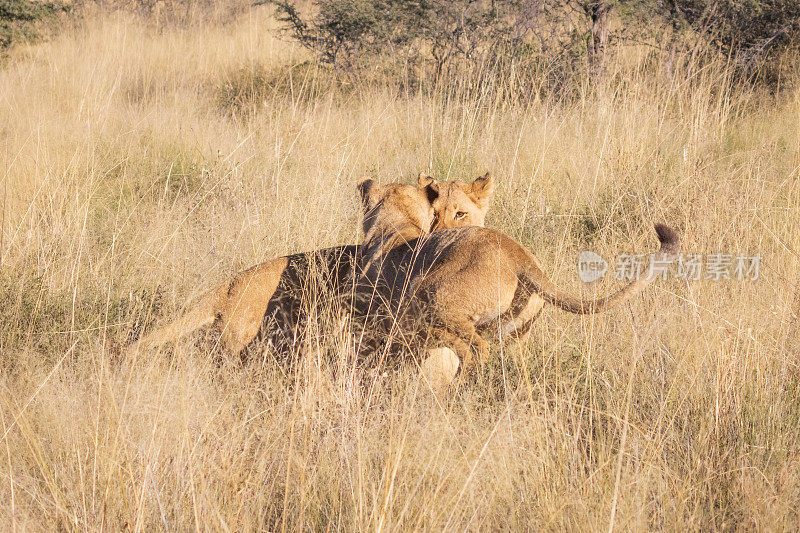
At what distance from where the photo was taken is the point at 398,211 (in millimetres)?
3639

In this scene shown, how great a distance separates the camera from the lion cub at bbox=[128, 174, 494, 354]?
11.0 ft

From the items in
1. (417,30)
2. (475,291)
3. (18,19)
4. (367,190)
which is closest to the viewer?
(475,291)

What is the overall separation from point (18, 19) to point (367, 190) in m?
8.34

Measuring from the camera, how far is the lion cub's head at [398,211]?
3.56 metres

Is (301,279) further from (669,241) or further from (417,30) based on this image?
(417,30)

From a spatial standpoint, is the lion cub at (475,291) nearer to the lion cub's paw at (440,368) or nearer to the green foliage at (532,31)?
the lion cub's paw at (440,368)

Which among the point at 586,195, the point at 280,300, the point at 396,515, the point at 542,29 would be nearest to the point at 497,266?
the point at 396,515

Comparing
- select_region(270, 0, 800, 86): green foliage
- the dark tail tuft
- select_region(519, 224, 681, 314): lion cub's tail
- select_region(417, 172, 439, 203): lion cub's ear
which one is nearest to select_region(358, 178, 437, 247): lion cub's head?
select_region(417, 172, 439, 203): lion cub's ear

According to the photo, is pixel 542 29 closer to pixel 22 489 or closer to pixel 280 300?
pixel 280 300

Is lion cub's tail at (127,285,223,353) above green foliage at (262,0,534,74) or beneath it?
beneath

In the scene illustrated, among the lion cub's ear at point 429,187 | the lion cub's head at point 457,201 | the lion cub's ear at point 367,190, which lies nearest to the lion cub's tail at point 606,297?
the lion cub's head at point 457,201

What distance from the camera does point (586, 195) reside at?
4.64 metres

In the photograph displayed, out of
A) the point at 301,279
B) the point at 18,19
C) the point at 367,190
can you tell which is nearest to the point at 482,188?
the point at 367,190

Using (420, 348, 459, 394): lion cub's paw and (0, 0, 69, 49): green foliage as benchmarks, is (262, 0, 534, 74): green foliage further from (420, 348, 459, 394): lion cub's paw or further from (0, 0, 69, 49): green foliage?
(420, 348, 459, 394): lion cub's paw
